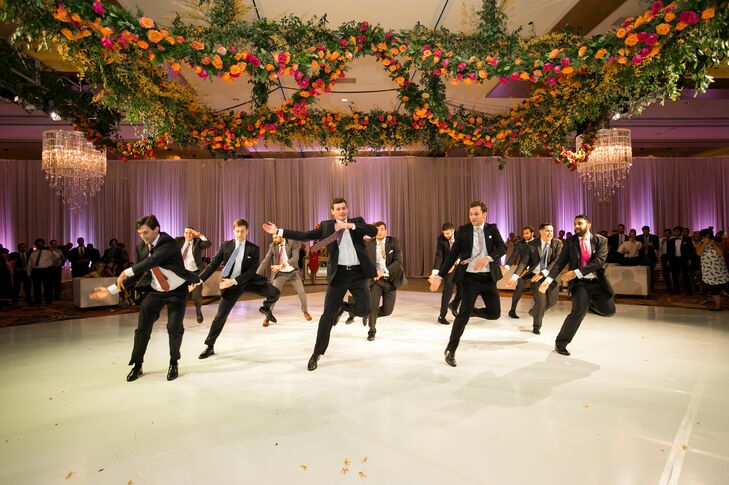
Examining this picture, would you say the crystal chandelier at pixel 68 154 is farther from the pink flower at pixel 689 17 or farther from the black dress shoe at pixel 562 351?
the pink flower at pixel 689 17

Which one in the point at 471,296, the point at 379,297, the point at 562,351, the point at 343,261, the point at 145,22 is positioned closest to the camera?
the point at 145,22

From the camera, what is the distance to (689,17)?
3191 millimetres

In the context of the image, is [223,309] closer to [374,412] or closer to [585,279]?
[374,412]

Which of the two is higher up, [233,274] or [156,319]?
[233,274]

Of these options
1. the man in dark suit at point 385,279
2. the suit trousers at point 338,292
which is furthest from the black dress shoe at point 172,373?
the man in dark suit at point 385,279

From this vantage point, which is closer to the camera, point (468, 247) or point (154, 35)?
point (154, 35)

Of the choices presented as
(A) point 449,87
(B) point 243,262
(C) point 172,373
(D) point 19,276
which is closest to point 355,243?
(B) point 243,262

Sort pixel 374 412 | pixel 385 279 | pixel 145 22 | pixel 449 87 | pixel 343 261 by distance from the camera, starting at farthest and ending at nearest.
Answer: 1. pixel 449 87
2. pixel 385 279
3. pixel 343 261
4. pixel 145 22
5. pixel 374 412

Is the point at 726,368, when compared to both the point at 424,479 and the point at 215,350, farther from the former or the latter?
the point at 215,350

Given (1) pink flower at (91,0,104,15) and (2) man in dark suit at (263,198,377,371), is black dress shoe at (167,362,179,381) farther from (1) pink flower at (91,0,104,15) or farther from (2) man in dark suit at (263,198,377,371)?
(1) pink flower at (91,0,104,15)

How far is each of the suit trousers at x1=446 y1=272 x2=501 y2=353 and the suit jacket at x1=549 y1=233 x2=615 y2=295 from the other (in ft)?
2.67

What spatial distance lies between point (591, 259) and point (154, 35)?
460 centimetres

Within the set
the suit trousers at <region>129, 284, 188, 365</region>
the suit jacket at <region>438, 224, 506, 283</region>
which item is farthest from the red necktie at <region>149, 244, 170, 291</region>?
the suit jacket at <region>438, 224, 506, 283</region>

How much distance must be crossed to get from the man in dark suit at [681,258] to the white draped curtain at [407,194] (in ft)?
17.0
